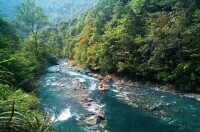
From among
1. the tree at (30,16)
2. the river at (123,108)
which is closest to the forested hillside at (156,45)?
the river at (123,108)

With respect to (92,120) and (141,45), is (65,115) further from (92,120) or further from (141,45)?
(141,45)

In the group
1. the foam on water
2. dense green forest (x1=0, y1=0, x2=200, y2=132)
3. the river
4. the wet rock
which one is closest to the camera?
the river

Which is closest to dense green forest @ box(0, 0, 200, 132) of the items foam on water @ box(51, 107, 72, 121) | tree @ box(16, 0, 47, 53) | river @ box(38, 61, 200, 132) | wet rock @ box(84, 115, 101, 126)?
tree @ box(16, 0, 47, 53)

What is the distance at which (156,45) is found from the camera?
3512cm

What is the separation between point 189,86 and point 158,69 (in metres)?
5.10

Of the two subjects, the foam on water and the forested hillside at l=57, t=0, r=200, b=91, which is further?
the forested hillside at l=57, t=0, r=200, b=91

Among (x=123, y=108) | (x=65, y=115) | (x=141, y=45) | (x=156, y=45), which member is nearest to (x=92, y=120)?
(x=65, y=115)

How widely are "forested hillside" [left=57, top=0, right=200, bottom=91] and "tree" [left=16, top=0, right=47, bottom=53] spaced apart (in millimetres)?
10790

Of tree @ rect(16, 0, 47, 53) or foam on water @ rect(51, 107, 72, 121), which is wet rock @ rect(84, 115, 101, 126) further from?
tree @ rect(16, 0, 47, 53)

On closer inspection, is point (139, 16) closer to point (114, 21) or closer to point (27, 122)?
point (114, 21)

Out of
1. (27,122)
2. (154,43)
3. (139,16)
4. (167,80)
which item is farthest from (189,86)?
(27,122)

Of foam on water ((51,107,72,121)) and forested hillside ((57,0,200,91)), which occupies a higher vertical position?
forested hillside ((57,0,200,91))

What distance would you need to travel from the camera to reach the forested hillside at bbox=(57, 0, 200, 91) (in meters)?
31.8

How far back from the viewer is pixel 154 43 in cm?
3562
